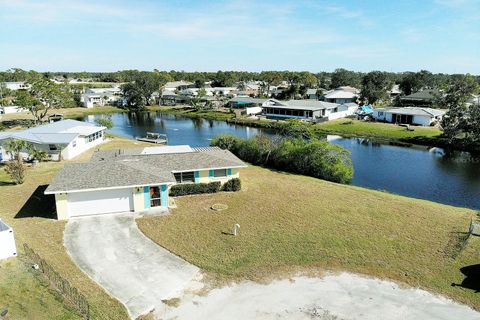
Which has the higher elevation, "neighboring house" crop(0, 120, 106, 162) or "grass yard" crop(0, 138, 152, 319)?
"neighboring house" crop(0, 120, 106, 162)

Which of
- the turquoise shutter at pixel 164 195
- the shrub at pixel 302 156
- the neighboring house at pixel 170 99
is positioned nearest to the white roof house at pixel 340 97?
the neighboring house at pixel 170 99

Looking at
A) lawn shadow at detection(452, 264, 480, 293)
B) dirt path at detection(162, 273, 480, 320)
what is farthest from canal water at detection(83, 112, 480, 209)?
dirt path at detection(162, 273, 480, 320)

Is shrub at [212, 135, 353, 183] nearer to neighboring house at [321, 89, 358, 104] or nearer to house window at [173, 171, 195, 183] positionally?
house window at [173, 171, 195, 183]

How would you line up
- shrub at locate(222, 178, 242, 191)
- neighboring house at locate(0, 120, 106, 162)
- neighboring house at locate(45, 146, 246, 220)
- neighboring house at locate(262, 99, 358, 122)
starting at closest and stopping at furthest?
neighboring house at locate(45, 146, 246, 220) → shrub at locate(222, 178, 242, 191) → neighboring house at locate(0, 120, 106, 162) → neighboring house at locate(262, 99, 358, 122)

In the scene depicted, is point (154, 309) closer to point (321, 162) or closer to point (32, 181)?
point (32, 181)

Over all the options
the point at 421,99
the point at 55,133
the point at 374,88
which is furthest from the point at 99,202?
the point at 374,88

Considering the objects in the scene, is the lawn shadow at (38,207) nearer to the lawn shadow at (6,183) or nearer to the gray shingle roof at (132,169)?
the gray shingle roof at (132,169)

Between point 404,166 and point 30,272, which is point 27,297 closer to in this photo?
point 30,272
